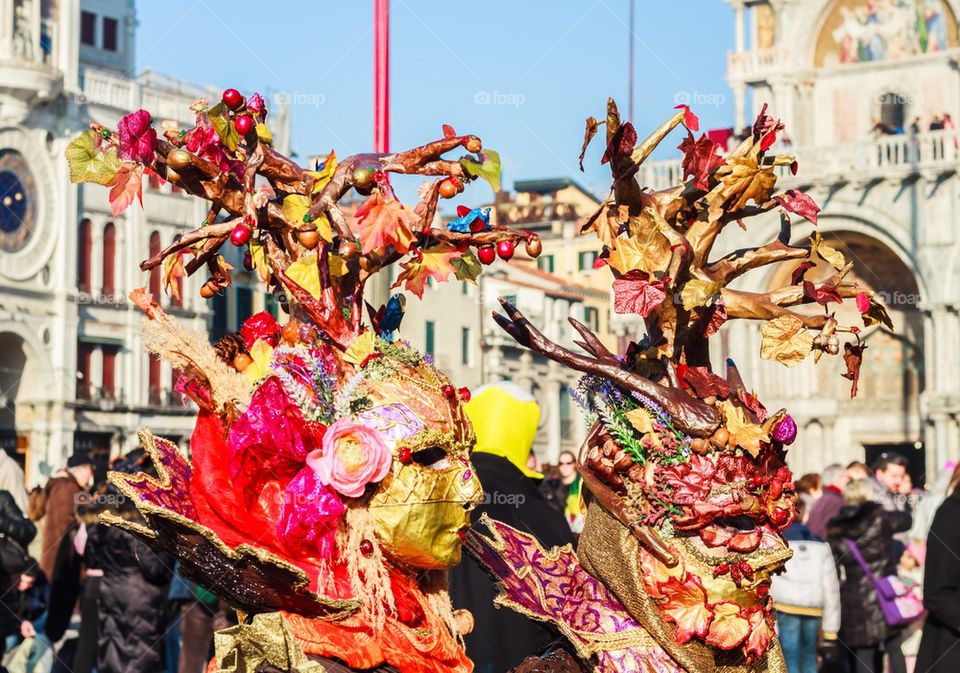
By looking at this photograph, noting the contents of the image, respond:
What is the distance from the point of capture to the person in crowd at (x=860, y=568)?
9.80m

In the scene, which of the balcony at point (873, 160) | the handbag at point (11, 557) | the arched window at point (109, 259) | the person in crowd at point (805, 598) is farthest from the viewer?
the arched window at point (109, 259)

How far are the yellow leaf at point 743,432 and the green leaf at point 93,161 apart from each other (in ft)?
6.78

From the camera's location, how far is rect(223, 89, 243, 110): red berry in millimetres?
5070

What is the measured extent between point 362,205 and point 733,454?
141cm

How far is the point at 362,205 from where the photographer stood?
17.1 ft

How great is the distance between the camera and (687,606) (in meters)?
5.32

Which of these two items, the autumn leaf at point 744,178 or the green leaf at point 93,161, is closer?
the green leaf at point 93,161

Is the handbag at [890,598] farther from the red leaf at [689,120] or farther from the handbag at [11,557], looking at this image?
the red leaf at [689,120]

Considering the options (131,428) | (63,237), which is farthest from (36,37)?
(131,428)

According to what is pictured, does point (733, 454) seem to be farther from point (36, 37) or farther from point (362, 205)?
point (36, 37)

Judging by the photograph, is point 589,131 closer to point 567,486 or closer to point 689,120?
point 689,120

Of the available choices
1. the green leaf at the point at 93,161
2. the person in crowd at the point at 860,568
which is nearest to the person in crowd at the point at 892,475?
the person in crowd at the point at 860,568

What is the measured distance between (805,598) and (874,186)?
21115 mm

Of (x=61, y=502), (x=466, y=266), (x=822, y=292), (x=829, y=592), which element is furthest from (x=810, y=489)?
(x=466, y=266)
